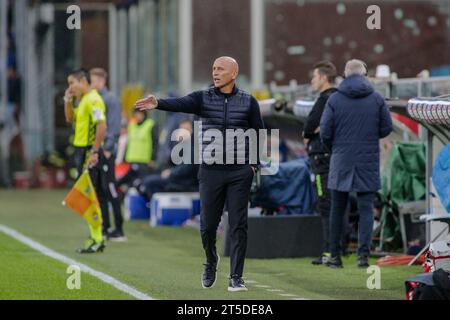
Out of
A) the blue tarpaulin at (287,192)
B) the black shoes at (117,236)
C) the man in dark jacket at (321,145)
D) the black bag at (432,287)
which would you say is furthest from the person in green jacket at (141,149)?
the black bag at (432,287)

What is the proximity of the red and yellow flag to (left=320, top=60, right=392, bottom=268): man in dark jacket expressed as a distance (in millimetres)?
2974

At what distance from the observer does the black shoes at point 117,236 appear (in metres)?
18.2

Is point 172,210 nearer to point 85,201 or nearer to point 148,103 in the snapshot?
point 85,201

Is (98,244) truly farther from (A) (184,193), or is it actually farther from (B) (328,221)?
(A) (184,193)

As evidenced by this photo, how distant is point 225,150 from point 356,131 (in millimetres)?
2387

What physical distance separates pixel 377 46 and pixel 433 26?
1.24 m

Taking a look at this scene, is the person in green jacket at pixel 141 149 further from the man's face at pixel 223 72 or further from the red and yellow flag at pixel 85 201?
the man's face at pixel 223 72

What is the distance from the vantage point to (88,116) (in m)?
16.6

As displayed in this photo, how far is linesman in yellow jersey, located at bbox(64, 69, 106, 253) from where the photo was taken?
16.3 m

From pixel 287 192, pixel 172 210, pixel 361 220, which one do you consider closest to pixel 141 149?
pixel 172 210

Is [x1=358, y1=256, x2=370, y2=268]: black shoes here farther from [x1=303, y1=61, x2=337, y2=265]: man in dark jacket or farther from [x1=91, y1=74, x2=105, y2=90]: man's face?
[x1=91, y1=74, x2=105, y2=90]: man's face

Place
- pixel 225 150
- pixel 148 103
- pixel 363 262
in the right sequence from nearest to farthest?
pixel 148 103
pixel 225 150
pixel 363 262

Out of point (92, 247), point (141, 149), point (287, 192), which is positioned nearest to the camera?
point (92, 247)

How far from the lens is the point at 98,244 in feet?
53.4
